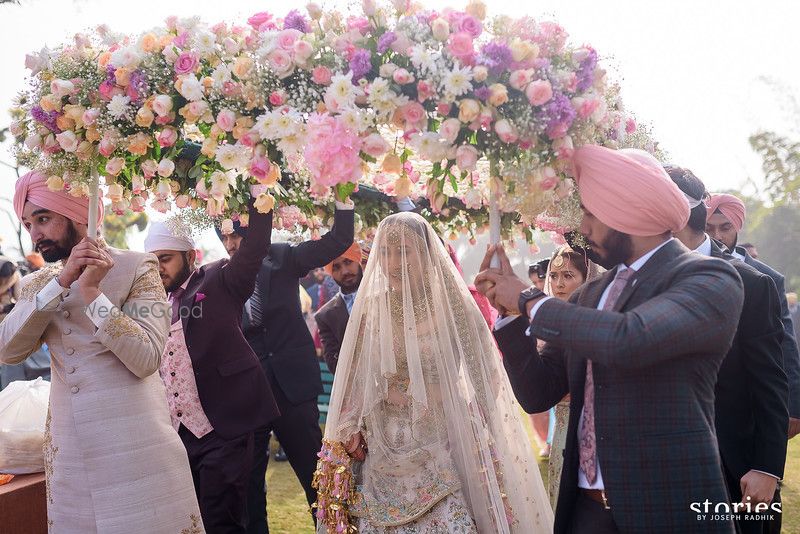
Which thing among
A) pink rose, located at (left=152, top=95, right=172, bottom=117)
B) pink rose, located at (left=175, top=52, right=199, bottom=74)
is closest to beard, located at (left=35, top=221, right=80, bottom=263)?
pink rose, located at (left=152, top=95, right=172, bottom=117)

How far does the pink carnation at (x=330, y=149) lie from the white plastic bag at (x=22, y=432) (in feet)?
9.10

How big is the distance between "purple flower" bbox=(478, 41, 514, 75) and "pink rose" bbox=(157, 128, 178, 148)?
4.50ft

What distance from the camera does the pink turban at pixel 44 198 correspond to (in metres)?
3.94

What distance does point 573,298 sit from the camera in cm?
340

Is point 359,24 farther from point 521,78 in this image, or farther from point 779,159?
point 779,159

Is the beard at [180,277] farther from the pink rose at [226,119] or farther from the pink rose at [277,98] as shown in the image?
the pink rose at [277,98]

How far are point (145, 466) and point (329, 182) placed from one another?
1744mm

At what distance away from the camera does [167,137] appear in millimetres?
3416

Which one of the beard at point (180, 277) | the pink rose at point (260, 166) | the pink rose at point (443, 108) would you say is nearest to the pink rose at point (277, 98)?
the pink rose at point (260, 166)

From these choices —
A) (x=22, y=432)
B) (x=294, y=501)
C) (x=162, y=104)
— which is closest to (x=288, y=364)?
(x=22, y=432)

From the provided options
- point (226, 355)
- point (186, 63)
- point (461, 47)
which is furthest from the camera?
point (226, 355)

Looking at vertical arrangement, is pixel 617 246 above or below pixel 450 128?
below

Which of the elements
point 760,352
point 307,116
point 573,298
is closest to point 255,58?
point 307,116

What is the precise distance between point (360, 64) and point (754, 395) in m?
2.32
